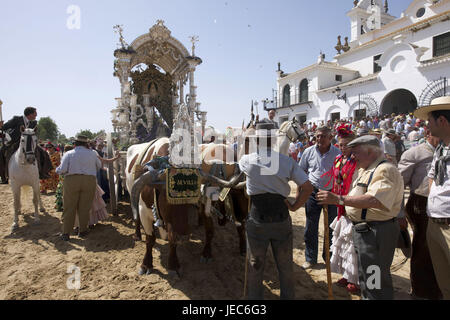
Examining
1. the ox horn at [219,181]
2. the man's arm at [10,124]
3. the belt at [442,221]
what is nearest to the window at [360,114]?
the ox horn at [219,181]

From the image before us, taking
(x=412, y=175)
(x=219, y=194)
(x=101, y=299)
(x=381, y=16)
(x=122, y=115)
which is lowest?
(x=101, y=299)

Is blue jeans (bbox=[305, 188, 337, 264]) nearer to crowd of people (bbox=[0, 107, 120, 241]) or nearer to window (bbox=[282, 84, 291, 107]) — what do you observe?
crowd of people (bbox=[0, 107, 120, 241])

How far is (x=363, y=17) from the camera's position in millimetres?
30109

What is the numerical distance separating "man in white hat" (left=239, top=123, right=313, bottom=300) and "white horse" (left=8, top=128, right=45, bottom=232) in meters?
5.51

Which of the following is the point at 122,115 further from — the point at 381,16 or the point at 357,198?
the point at 381,16

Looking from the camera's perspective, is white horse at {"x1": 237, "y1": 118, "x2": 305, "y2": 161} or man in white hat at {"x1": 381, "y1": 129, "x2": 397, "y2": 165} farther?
man in white hat at {"x1": 381, "y1": 129, "x2": 397, "y2": 165}

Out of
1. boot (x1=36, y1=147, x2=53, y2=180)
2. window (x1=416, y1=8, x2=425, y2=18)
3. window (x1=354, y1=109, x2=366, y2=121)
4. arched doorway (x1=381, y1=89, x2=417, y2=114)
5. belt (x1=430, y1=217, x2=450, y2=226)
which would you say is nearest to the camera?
belt (x1=430, y1=217, x2=450, y2=226)

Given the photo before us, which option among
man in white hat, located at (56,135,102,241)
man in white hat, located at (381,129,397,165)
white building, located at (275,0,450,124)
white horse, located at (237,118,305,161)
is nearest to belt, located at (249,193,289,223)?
white horse, located at (237,118,305,161)

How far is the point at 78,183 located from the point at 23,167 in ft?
6.38

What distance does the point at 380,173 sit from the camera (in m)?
2.30

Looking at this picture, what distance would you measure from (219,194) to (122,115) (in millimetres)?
6035

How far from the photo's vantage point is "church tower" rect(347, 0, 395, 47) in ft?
97.3

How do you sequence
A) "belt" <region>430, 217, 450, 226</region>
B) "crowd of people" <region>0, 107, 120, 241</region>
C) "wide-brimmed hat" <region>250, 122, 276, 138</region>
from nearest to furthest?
1. "belt" <region>430, 217, 450, 226</region>
2. "wide-brimmed hat" <region>250, 122, 276, 138</region>
3. "crowd of people" <region>0, 107, 120, 241</region>
